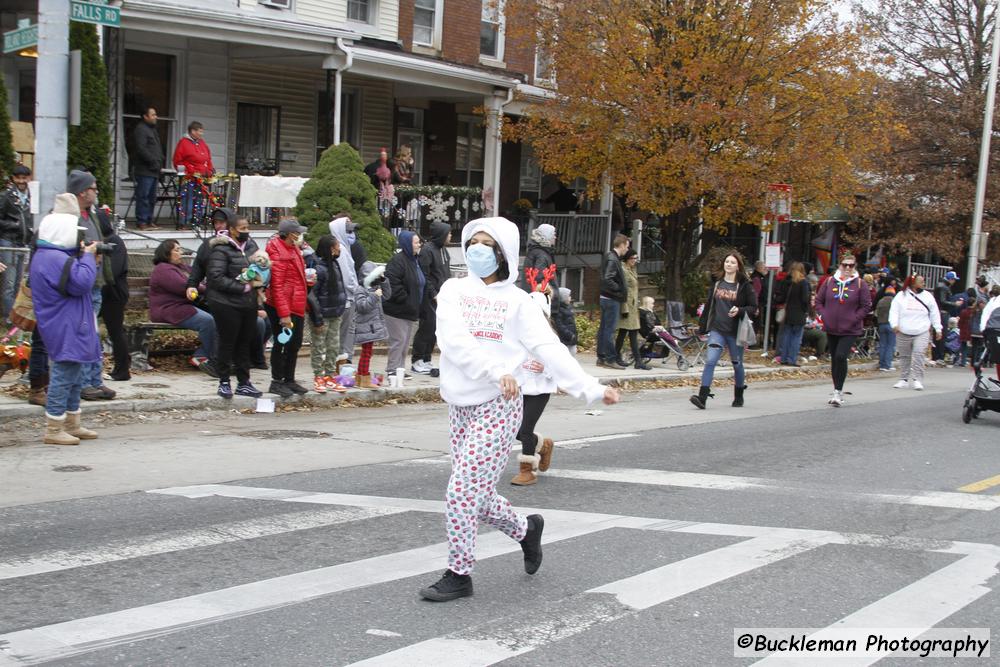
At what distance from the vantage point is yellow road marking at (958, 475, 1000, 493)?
30.2ft

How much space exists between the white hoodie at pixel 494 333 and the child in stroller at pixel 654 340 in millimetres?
12868

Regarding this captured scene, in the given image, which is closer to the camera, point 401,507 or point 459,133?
point 401,507

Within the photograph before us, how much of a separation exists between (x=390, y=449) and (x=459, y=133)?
18.3 meters

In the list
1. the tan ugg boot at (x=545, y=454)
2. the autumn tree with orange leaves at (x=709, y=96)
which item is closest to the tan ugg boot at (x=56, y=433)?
the tan ugg boot at (x=545, y=454)

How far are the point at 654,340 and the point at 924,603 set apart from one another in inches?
502

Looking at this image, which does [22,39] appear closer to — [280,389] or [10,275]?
[10,275]

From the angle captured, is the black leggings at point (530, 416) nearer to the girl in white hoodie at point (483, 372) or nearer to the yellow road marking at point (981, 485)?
the girl in white hoodie at point (483, 372)

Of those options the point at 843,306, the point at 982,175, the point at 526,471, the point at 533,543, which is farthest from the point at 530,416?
the point at 982,175

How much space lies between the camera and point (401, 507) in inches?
301

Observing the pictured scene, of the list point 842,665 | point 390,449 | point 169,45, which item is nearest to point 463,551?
point 842,665

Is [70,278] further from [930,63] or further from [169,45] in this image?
[930,63]

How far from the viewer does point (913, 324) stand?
18.2m

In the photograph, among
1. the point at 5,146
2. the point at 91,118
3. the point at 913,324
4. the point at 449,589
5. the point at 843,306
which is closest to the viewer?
the point at 449,589

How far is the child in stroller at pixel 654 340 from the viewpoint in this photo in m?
18.3
